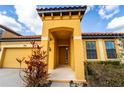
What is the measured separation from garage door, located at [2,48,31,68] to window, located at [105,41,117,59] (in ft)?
Result: 22.4

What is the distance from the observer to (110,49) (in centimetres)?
985

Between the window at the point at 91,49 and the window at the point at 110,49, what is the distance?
114 centimetres

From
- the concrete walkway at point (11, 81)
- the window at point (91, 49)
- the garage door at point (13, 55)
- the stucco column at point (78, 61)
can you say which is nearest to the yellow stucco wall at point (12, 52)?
the garage door at point (13, 55)

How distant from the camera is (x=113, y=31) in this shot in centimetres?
1060

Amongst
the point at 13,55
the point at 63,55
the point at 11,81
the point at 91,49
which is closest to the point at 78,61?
the point at 11,81

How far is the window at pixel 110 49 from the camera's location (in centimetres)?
973

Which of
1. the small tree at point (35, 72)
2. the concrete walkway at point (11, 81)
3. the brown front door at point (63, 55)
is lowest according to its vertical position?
the concrete walkway at point (11, 81)

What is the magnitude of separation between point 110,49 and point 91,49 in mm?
1669

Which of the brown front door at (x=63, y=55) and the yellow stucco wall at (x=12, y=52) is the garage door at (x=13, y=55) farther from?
the brown front door at (x=63, y=55)
